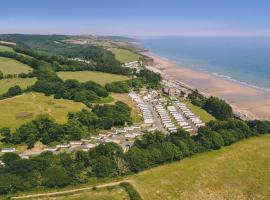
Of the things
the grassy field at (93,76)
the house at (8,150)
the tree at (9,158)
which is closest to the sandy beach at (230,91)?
the grassy field at (93,76)

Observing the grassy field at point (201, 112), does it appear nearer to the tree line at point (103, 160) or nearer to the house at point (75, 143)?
the tree line at point (103, 160)

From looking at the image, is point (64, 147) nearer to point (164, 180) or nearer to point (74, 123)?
point (74, 123)

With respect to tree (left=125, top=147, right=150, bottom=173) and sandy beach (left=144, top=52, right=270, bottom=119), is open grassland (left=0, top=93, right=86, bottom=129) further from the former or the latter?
sandy beach (left=144, top=52, right=270, bottom=119)

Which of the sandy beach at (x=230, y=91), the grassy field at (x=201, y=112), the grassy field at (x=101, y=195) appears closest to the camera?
the grassy field at (x=101, y=195)

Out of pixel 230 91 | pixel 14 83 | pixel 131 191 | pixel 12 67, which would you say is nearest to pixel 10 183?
pixel 131 191

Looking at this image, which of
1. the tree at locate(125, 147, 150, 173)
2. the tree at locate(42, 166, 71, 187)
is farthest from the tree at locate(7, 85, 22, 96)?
the tree at locate(125, 147, 150, 173)

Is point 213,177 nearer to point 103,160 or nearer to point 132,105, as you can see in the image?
point 103,160
